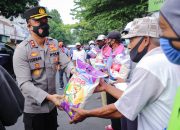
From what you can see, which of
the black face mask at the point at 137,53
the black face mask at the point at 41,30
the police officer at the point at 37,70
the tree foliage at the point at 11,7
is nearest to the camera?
A: the black face mask at the point at 137,53

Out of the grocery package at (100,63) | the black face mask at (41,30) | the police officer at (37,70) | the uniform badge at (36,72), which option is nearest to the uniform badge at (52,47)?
the police officer at (37,70)

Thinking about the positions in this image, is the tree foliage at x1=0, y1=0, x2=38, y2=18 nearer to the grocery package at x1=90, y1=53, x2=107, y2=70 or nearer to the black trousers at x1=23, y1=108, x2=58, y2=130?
the grocery package at x1=90, y1=53, x2=107, y2=70

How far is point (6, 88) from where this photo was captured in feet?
10.1

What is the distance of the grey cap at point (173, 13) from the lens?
5.38 feet

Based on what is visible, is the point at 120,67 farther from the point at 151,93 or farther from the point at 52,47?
the point at 151,93

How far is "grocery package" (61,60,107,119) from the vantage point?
3.21 meters

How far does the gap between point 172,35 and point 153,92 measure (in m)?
0.79

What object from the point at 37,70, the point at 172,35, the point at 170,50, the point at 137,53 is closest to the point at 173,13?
the point at 172,35

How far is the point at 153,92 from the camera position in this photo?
2445 millimetres

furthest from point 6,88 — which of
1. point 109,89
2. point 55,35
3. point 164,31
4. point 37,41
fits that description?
point 55,35

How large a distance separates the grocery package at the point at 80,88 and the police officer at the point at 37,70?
511 millimetres

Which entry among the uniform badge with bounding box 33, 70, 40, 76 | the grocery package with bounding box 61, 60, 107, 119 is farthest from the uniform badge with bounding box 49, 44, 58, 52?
the grocery package with bounding box 61, 60, 107, 119

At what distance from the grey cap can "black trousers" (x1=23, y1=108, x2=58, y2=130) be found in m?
2.65

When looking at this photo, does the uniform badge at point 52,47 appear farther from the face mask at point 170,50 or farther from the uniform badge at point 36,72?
the face mask at point 170,50
